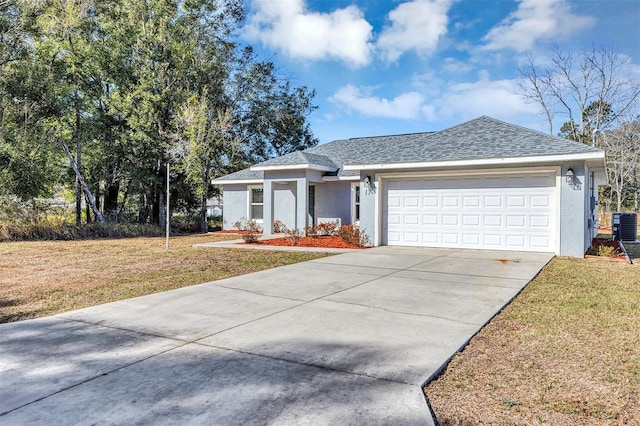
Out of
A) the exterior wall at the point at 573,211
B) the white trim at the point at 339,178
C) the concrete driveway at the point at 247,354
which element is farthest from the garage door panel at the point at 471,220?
the white trim at the point at 339,178

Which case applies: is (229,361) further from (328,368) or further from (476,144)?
(476,144)

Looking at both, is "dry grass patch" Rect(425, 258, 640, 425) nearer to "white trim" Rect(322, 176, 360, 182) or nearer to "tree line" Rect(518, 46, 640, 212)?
"white trim" Rect(322, 176, 360, 182)

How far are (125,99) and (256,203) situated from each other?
27.5 ft

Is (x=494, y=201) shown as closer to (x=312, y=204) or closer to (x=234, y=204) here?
(x=312, y=204)

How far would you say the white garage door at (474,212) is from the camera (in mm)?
11516

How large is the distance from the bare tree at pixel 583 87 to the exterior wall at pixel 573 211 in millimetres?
22450

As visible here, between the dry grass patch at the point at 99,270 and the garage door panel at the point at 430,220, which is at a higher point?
the garage door panel at the point at 430,220

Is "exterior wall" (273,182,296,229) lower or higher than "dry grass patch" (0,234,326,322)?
higher

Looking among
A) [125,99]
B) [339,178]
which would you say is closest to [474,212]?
[339,178]

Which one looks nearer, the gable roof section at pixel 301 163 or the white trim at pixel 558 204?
the white trim at pixel 558 204

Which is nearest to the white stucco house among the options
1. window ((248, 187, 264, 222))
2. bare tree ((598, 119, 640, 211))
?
window ((248, 187, 264, 222))

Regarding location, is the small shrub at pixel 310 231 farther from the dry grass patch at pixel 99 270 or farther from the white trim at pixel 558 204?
the white trim at pixel 558 204

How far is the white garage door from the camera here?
11516mm

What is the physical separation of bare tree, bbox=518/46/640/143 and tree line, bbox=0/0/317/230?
20.4m
